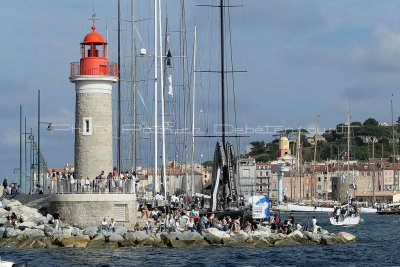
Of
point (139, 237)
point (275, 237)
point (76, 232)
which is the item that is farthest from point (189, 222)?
point (76, 232)

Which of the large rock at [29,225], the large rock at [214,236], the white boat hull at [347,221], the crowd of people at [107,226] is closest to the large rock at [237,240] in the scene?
the large rock at [214,236]

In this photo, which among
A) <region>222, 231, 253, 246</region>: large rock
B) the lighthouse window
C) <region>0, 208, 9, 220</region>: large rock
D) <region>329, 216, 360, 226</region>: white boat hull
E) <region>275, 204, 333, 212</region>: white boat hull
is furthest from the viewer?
<region>275, 204, 333, 212</region>: white boat hull

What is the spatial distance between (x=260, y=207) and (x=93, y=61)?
9765 millimetres

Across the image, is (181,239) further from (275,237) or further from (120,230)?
(275,237)

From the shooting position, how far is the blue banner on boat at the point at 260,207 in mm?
48188

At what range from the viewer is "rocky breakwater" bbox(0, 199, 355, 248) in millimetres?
43250

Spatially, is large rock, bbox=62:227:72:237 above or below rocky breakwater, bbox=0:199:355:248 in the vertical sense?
above

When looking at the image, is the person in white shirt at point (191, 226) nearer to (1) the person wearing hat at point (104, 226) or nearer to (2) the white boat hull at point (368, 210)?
(1) the person wearing hat at point (104, 226)

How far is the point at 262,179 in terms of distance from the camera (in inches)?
7185

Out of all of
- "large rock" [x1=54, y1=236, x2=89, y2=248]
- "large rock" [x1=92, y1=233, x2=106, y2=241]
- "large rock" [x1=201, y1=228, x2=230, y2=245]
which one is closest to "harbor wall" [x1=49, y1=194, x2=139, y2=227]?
"large rock" [x1=92, y1=233, x2=106, y2=241]

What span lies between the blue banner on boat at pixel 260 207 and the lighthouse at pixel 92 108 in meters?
6.81

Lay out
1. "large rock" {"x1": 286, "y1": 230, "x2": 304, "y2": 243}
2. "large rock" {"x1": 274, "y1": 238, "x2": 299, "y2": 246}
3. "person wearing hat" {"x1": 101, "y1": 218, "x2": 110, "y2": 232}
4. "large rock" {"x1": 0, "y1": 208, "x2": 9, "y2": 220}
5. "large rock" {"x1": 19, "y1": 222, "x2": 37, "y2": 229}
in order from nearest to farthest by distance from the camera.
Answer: "person wearing hat" {"x1": 101, "y1": 218, "x2": 110, "y2": 232}
"large rock" {"x1": 19, "y1": 222, "x2": 37, "y2": 229}
"large rock" {"x1": 274, "y1": 238, "x2": 299, "y2": 246}
"large rock" {"x1": 286, "y1": 230, "x2": 304, "y2": 243}
"large rock" {"x1": 0, "y1": 208, "x2": 9, "y2": 220}

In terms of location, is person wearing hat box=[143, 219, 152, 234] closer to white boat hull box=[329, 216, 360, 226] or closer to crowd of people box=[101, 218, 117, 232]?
crowd of people box=[101, 218, 117, 232]

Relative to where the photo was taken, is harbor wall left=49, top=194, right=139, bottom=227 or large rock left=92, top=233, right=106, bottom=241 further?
harbor wall left=49, top=194, right=139, bottom=227
